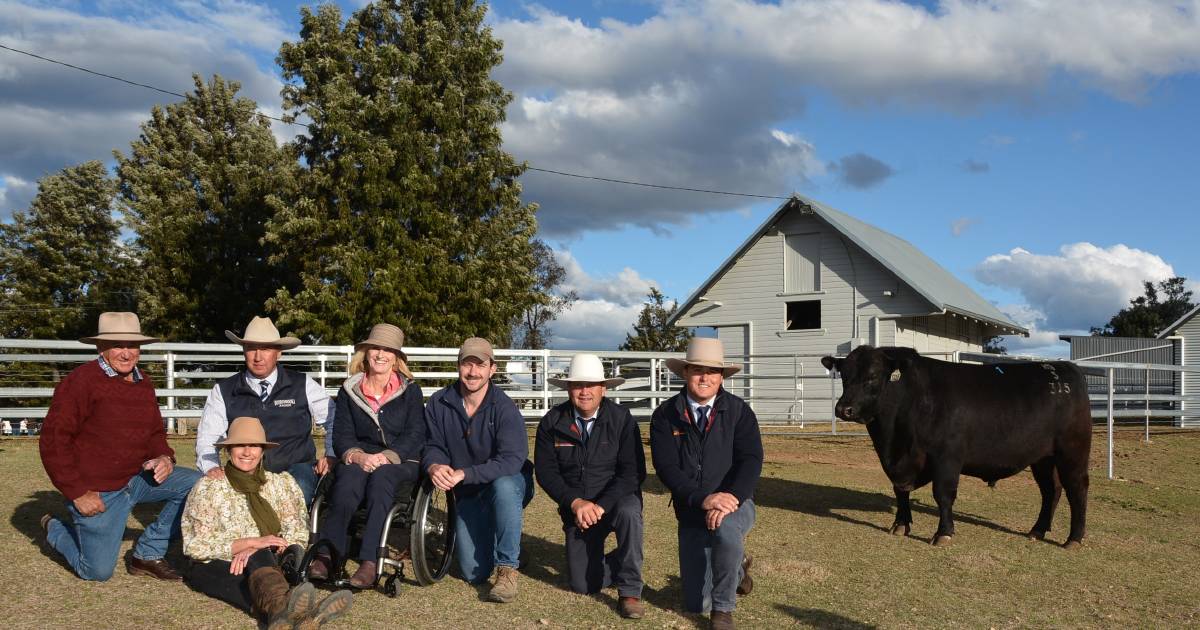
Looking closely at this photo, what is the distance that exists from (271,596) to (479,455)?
1503 mm

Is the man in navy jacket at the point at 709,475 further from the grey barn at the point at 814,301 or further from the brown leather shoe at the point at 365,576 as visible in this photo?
the grey barn at the point at 814,301

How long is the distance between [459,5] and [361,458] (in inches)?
869

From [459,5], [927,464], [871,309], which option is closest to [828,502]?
[927,464]

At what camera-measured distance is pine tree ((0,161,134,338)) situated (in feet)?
98.1

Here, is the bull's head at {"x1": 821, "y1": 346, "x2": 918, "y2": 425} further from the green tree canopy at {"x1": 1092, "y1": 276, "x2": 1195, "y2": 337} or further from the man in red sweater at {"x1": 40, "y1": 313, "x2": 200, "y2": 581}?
the green tree canopy at {"x1": 1092, "y1": 276, "x2": 1195, "y2": 337}

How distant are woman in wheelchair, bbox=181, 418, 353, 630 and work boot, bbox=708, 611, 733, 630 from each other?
1795mm

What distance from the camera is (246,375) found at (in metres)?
5.79

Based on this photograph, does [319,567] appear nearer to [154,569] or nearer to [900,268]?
[154,569]

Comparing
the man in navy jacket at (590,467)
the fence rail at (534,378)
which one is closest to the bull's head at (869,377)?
the fence rail at (534,378)

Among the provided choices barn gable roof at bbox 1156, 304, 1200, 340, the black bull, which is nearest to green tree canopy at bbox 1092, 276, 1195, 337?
barn gable roof at bbox 1156, 304, 1200, 340

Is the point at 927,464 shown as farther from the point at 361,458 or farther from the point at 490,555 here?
the point at 361,458

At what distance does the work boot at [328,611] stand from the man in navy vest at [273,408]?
3.95 feet

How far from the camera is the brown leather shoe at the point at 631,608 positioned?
16.1 ft

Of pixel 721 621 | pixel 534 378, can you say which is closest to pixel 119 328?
pixel 721 621
